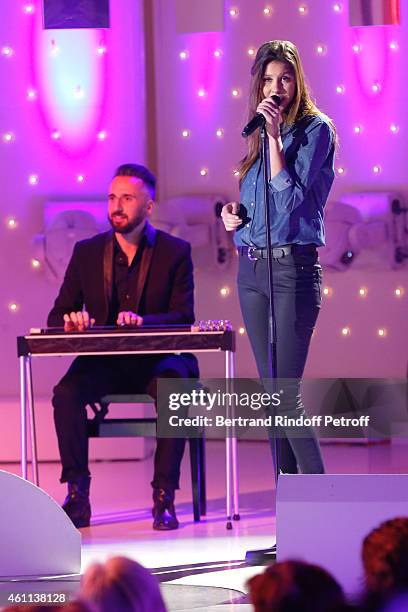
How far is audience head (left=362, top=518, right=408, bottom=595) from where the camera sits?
141cm

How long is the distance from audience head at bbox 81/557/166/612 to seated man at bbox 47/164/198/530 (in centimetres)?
286

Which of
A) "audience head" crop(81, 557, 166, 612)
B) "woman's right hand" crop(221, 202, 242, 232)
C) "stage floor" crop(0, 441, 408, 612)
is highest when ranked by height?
"woman's right hand" crop(221, 202, 242, 232)

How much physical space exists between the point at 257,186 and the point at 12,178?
2.94 metres

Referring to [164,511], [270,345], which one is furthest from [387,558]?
[164,511]

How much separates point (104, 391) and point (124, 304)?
384 mm

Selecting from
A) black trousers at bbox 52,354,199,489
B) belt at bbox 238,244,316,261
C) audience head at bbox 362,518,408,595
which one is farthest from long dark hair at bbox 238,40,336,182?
audience head at bbox 362,518,408,595

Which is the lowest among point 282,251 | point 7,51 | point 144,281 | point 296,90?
point 144,281

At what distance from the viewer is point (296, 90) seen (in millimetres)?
3594

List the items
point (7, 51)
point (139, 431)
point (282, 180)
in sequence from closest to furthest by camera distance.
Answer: point (282, 180)
point (139, 431)
point (7, 51)

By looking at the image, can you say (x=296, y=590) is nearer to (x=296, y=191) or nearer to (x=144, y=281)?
(x=296, y=191)

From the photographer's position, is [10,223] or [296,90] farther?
[10,223]

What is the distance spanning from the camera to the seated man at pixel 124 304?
4320 mm

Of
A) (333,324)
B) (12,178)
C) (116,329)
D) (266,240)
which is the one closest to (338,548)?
(266,240)

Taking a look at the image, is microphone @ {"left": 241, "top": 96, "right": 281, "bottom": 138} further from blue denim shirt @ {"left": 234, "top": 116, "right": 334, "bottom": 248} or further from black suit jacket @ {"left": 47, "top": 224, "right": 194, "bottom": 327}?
black suit jacket @ {"left": 47, "top": 224, "right": 194, "bottom": 327}
